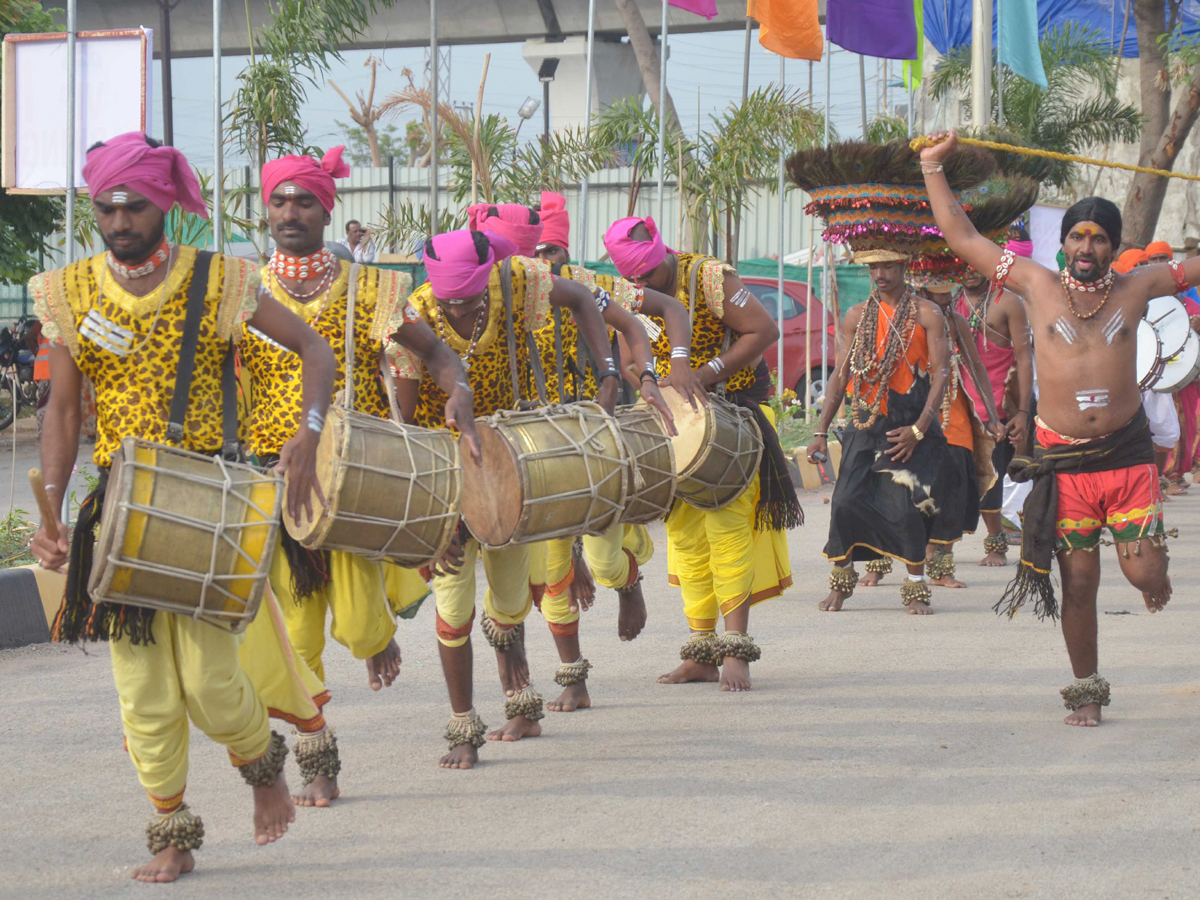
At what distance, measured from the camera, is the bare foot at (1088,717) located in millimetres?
5934

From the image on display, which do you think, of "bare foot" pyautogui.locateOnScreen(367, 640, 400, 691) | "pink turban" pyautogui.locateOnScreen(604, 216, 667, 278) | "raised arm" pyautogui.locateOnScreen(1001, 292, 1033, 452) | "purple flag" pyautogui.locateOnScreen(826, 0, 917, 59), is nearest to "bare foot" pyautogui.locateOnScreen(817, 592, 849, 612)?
"raised arm" pyautogui.locateOnScreen(1001, 292, 1033, 452)

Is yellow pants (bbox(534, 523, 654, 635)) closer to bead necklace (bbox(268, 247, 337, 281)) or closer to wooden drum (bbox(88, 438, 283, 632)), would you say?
bead necklace (bbox(268, 247, 337, 281))

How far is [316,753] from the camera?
16.0 feet

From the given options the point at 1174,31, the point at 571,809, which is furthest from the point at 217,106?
the point at 1174,31

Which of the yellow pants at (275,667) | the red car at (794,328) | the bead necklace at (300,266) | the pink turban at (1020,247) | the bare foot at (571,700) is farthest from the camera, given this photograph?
the red car at (794,328)

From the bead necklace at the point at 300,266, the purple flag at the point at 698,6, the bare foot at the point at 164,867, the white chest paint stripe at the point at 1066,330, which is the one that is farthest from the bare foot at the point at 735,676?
the purple flag at the point at 698,6

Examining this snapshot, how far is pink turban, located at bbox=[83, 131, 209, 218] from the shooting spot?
13.3 ft

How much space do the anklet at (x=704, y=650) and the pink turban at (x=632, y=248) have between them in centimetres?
164

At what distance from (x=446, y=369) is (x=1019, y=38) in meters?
14.8

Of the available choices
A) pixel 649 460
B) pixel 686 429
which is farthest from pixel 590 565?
pixel 649 460

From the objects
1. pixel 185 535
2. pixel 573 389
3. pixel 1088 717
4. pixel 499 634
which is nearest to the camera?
pixel 185 535

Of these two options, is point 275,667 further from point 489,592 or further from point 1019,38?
point 1019,38

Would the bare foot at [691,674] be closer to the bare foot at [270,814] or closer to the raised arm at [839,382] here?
the raised arm at [839,382]

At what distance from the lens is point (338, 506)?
4.32 meters
